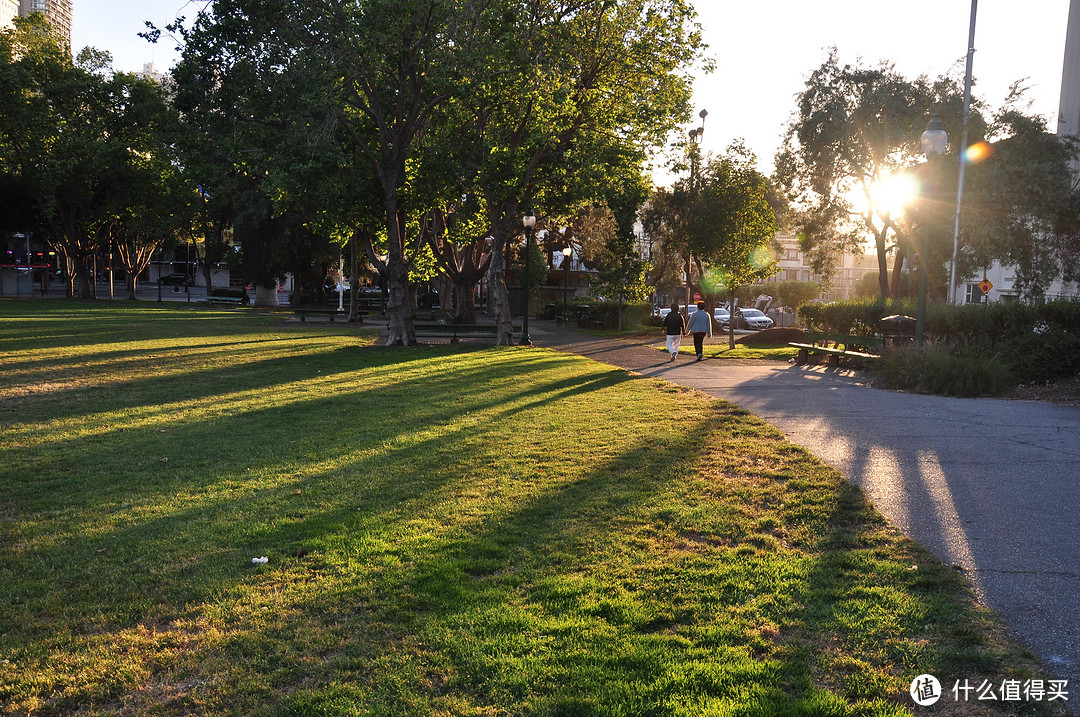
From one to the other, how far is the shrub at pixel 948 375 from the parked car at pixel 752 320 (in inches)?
1261

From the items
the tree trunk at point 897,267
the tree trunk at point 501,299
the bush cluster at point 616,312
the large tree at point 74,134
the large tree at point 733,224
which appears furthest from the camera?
the large tree at point 74,134

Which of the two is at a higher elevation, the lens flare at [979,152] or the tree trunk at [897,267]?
the lens flare at [979,152]

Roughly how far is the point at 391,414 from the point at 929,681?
25.0 ft

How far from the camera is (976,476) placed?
6777mm

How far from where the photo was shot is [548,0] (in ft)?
67.7

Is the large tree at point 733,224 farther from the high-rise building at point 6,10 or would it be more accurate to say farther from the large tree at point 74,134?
the high-rise building at point 6,10

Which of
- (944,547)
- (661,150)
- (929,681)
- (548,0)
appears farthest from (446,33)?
(929,681)

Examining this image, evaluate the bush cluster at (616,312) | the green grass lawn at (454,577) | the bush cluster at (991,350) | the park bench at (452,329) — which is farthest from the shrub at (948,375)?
the bush cluster at (616,312)

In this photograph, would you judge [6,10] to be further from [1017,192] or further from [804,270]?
[804,270]

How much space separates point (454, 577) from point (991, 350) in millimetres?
14681

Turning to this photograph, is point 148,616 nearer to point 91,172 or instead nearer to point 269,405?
point 269,405

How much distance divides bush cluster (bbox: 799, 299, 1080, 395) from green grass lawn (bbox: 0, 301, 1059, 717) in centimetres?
606

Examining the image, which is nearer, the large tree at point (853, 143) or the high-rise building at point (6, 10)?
the large tree at point (853, 143)

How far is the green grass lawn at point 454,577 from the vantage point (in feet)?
10.1
